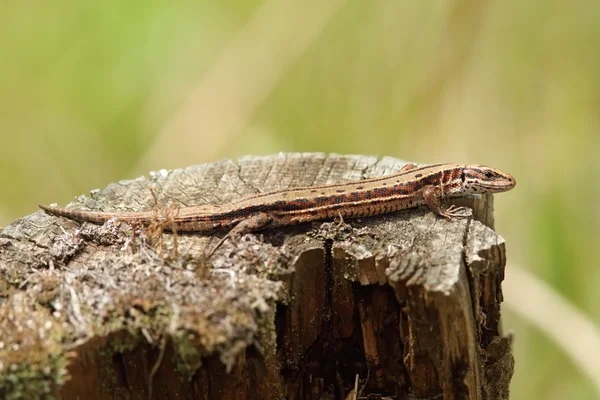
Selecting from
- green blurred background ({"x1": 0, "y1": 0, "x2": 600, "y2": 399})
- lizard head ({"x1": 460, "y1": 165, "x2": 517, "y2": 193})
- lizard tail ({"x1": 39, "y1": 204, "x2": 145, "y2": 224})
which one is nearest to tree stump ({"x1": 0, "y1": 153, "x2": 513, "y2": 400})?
lizard tail ({"x1": 39, "y1": 204, "x2": 145, "y2": 224})

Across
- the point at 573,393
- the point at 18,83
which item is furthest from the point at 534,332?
the point at 18,83

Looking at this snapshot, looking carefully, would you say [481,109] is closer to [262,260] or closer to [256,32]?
[256,32]

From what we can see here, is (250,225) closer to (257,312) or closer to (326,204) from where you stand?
(326,204)

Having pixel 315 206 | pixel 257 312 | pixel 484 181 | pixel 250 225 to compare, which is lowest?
pixel 257 312

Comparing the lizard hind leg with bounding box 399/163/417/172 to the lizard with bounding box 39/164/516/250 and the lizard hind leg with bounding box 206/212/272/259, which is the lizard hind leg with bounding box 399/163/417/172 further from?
the lizard hind leg with bounding box 206/212/272/259

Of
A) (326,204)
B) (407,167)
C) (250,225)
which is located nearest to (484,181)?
(407,167)
